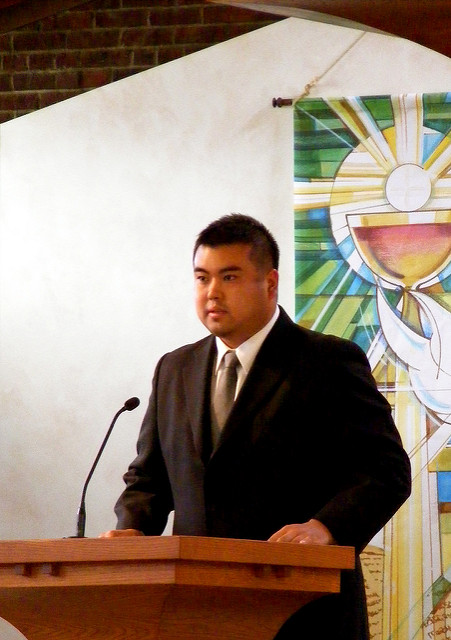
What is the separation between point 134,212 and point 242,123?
56cm

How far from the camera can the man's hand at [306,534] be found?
2113 millimetres

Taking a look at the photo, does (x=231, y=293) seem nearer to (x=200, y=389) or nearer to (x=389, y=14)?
(x=200, y=389)

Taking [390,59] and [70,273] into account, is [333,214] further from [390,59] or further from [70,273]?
[70,273]

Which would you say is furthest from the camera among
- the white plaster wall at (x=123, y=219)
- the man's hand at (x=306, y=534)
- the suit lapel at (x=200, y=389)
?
the white plaster wall at (x=123, y=219)

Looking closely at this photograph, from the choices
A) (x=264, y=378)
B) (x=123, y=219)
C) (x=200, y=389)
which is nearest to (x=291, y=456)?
(x=264, y=378)

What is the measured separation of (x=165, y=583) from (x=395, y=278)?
2599 millimetres

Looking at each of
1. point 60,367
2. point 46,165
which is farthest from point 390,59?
point 60,367

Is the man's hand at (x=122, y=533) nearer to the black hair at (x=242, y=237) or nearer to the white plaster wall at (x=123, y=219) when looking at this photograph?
the black hair at (x=242, y=237)

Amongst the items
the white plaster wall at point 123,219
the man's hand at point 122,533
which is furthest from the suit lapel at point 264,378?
the white plaster wall at point 123,219

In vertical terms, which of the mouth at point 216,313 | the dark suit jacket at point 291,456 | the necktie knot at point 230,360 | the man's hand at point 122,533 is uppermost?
the mouth at point 216,313

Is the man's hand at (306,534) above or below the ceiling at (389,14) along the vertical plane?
below

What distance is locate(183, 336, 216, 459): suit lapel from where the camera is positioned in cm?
248

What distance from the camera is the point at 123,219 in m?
4.45

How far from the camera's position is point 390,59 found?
4312 mm
